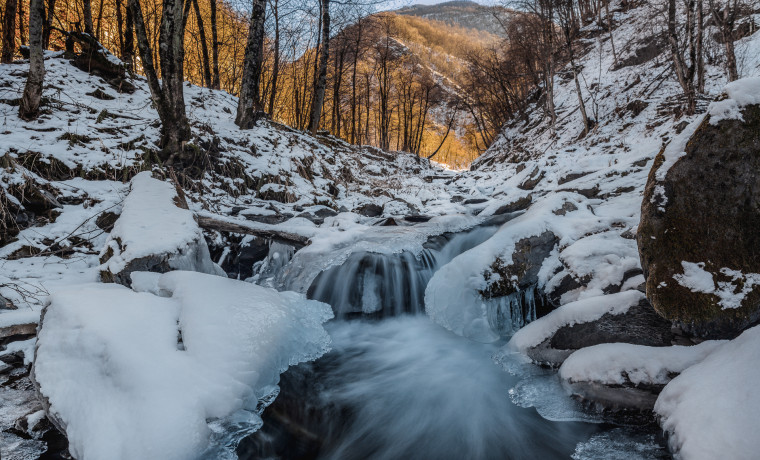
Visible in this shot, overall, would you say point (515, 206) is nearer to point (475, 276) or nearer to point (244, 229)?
point (475, 276)

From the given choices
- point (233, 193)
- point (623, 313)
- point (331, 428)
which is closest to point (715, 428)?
point (623, 313)

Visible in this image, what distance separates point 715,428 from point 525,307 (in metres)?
2.30

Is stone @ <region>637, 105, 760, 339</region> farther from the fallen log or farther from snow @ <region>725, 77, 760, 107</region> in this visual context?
the fallen log

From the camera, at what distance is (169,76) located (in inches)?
235

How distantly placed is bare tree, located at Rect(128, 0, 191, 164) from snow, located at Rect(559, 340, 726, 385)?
6.41 m

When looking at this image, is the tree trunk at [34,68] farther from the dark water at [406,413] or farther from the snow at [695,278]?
the snow at [695,278]

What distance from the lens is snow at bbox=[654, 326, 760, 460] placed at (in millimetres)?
1467

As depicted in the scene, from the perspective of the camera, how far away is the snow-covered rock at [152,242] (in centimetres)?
317

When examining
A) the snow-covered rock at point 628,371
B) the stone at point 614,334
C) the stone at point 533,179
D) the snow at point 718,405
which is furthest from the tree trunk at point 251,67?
the snow at point 718,405

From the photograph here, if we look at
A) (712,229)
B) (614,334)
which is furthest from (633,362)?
(712,229)

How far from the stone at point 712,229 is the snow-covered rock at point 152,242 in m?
3.78

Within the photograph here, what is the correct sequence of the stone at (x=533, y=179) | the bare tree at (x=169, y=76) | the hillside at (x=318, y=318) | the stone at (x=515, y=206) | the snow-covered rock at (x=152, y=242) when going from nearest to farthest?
the hillside at (x=318, y=318) → the snow-covered rock at (x=152, y=242) → the bare tree at (x=169, y=76) → the stone at (x=515, y=206) → the stone at (x=533, y=179)

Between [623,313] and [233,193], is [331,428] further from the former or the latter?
[233,193]

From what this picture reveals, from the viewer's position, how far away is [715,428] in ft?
5.08
